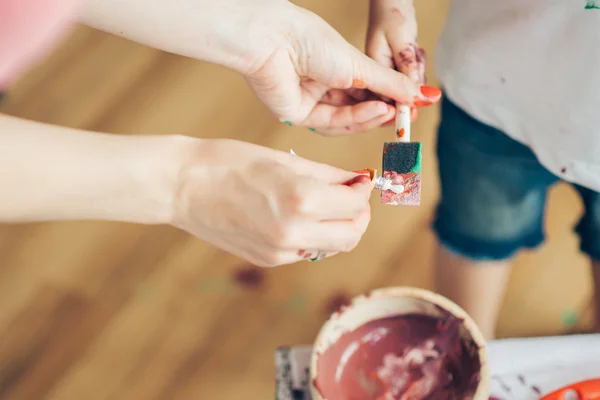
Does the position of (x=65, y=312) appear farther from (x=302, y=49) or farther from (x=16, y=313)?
(x=302, y=49)

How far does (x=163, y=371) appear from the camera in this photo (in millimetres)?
1158

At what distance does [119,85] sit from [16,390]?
794mm

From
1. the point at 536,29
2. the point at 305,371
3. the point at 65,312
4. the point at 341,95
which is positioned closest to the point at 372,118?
the point at 341,95

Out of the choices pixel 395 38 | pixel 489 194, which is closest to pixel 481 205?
pixel 489 194

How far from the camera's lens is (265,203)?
528 mm

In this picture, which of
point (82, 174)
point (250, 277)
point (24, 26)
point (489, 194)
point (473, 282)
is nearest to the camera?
point (24, 26)

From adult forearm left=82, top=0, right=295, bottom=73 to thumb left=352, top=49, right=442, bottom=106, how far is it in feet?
0.35

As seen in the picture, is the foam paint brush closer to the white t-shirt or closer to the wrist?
the white t-shirt

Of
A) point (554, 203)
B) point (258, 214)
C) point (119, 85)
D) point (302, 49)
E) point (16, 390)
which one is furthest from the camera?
point (119, 85)

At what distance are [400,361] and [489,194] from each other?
11.0 inches

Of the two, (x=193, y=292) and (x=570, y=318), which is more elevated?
(x=570, y=318)

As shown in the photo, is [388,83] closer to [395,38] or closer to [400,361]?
[395,38]

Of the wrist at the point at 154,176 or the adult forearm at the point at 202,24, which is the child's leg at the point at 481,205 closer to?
the adult forearm at the point at 202,24

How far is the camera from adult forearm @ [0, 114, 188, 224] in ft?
1.58
